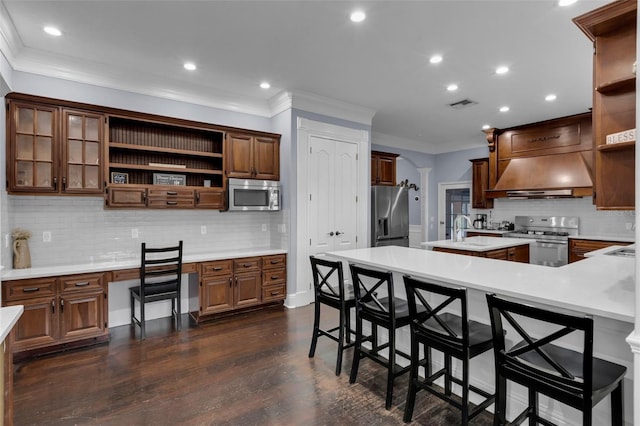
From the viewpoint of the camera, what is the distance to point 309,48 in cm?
322

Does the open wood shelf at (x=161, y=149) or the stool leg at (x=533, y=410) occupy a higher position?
the open wood shelf at (x=161, y=149)

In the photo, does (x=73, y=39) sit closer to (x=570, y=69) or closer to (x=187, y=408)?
(x=187, y=408)

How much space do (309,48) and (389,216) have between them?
10.7 ft

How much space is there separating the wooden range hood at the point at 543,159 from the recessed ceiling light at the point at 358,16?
473 centimetres

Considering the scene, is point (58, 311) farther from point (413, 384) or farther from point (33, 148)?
point (413, 384)

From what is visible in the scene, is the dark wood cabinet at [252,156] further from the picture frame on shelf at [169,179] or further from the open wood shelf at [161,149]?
the picture frame on shelf at [169,179]

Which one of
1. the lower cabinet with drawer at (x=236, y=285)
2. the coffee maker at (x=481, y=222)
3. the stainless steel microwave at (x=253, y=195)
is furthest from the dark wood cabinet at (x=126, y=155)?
the coffee maker at (x=481, y=222)

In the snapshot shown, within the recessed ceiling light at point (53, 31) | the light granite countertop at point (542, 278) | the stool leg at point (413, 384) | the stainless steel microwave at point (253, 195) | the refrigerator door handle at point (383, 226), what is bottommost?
the stool leg at point (413, 384)

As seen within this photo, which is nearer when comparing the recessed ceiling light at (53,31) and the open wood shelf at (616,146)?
the open wood shelf at (616,146)

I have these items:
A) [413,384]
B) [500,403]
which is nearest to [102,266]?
[413,384]

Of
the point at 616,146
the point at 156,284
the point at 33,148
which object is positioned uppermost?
the point at 33,148

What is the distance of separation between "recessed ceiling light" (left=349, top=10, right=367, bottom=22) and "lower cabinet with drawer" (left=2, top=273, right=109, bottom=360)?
3404 mm

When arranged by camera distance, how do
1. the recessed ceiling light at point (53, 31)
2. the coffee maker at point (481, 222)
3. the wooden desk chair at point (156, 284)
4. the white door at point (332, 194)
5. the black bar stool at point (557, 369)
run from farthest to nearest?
1. the coffee maker at point (481, 222)
2. the white door at point (332, 194)
3. the wooden desk chair at point (156, 284)
4. the recessed ceiling light at point (53, 31)
5. the black bar stool at point (557, 369)

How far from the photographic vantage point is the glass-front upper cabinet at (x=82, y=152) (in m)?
3.30
